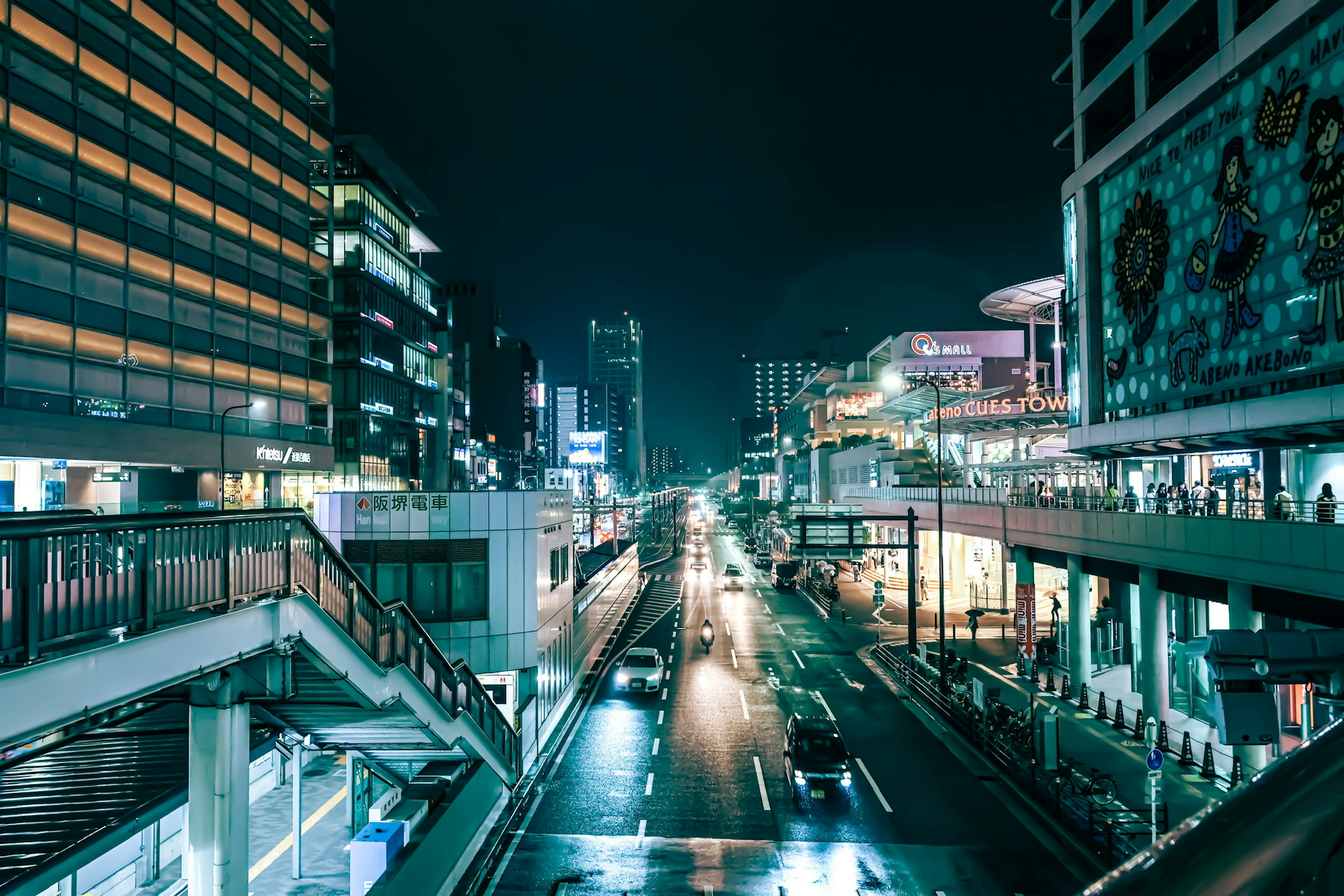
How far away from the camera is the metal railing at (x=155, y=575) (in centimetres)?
631

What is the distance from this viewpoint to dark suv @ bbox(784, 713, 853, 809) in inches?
745

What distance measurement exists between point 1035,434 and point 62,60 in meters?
59.1

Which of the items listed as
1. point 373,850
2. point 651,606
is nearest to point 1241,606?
point 373,850

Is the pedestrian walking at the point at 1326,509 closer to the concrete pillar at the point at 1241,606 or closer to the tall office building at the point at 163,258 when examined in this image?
the concrete pillar at the point at 1241,606

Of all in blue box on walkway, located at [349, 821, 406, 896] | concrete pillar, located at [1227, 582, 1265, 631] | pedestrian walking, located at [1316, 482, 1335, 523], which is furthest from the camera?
concrete pillar, located at [1227, 582, 1265, 631]

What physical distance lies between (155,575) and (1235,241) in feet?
94.0

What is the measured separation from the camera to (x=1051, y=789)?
1794cm

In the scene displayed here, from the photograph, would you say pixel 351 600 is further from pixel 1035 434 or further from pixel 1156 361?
pixel 1035 434

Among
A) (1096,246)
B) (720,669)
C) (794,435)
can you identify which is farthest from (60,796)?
(794,435)

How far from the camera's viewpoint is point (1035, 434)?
173ft

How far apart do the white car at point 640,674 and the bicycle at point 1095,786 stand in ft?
48.2

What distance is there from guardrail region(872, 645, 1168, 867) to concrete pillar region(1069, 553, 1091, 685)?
637 centimetres

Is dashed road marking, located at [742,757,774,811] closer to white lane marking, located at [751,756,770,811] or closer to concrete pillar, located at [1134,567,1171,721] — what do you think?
white lane marking, located at [751,756,770,811]

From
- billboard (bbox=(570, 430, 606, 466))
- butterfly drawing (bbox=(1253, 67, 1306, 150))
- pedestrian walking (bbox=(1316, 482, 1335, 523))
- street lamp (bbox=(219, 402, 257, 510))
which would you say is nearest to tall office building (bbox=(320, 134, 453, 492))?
street lamp (bbox=(219, 402, 257, 510))
